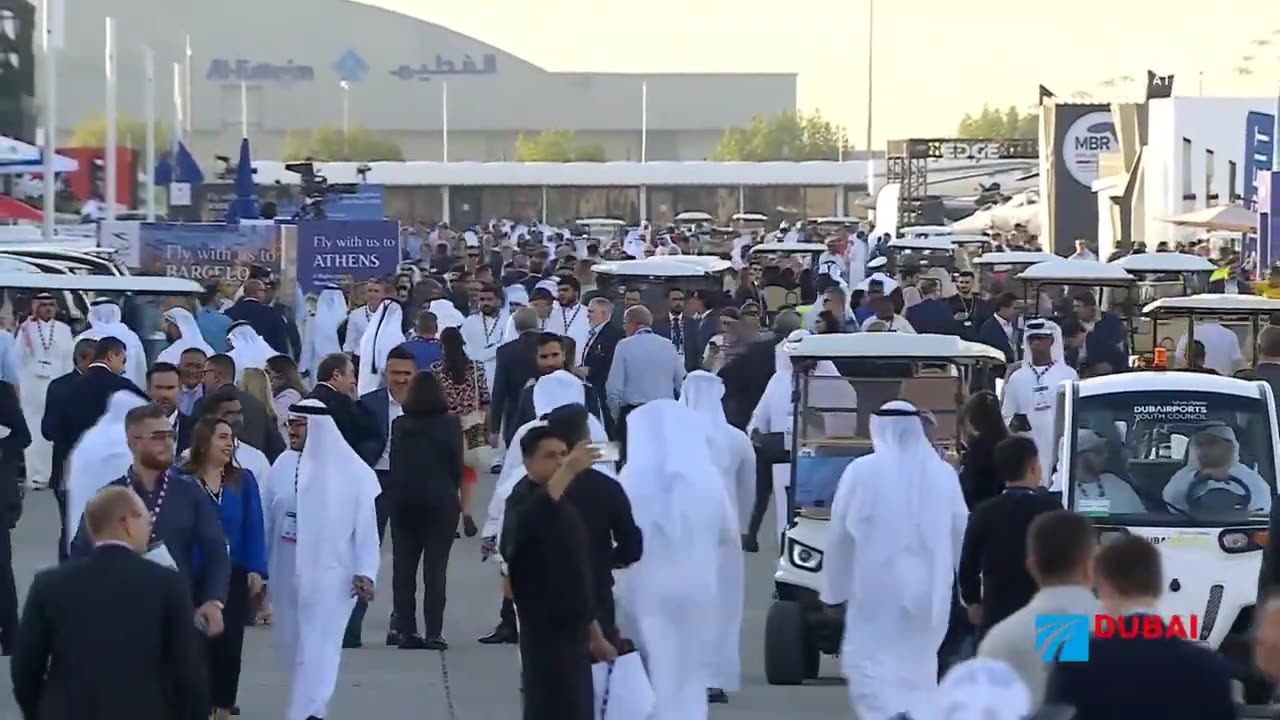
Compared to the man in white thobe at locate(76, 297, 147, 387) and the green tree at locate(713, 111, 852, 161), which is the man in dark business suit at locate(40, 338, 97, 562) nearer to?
the man in white thobe at locate(76, 297, 147, 387)

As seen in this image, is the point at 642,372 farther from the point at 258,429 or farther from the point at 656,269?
the point at 656,269

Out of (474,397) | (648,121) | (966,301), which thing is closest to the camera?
(474,397)

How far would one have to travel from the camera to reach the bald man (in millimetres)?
21625

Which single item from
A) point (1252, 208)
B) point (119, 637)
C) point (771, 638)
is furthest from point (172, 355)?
point (1252, 208)

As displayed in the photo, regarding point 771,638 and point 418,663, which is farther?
point 418,663

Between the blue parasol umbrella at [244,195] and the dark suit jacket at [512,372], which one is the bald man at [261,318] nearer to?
the dark suit jacket at [512,372]

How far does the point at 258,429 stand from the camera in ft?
45.1

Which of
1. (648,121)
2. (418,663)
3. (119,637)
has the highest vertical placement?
(648,121)

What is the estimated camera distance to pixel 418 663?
13117 millimetres

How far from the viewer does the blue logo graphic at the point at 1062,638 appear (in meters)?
5.93

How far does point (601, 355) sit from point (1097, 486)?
8.23 metres

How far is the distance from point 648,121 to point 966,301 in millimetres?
121538

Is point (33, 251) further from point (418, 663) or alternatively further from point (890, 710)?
point (890, 710)

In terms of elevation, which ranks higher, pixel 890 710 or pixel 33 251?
pixel 33 251
